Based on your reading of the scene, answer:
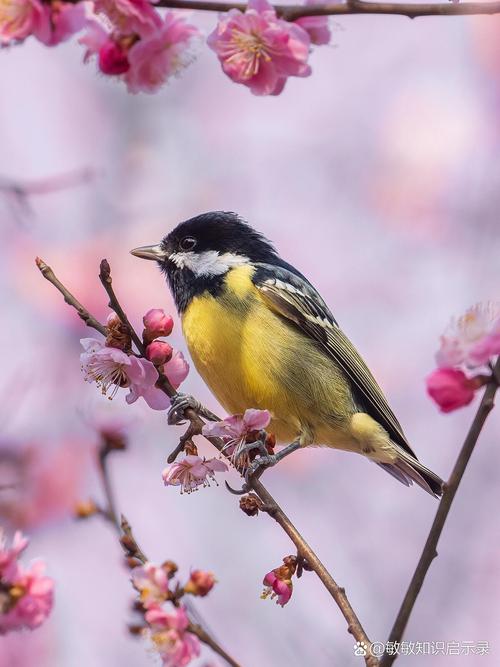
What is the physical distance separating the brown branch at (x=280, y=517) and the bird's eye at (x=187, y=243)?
1773 mm

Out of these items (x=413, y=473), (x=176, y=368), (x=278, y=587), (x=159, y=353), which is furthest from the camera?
(x=413, y=473)

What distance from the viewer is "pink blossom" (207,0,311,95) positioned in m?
2.31

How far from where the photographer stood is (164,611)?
6.42ft

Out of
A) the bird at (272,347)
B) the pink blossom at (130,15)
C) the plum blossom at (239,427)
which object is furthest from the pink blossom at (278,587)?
the pink blossom at (130,15)

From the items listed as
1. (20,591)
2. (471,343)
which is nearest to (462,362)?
(471,343)

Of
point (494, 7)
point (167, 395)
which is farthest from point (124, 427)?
point (494, 7)

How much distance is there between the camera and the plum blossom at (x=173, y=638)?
1.91 meters

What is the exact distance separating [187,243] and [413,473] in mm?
1571

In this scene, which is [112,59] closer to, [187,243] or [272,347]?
[272,347]

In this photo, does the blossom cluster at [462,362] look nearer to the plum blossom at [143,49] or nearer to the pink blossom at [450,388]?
the pink blossom at [450,388]

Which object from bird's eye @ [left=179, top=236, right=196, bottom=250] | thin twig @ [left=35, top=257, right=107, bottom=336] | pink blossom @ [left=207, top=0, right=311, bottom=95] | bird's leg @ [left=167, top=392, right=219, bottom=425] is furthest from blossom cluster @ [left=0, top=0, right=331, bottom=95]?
bird's eye @ [left=179, top=236, right=196, bottom=250]

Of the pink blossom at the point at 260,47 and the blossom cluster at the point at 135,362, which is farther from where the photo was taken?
the blossom cluster at the point at 135,362

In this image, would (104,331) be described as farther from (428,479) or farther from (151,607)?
(428,479)

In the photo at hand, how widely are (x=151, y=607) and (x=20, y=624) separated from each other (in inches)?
11.6
